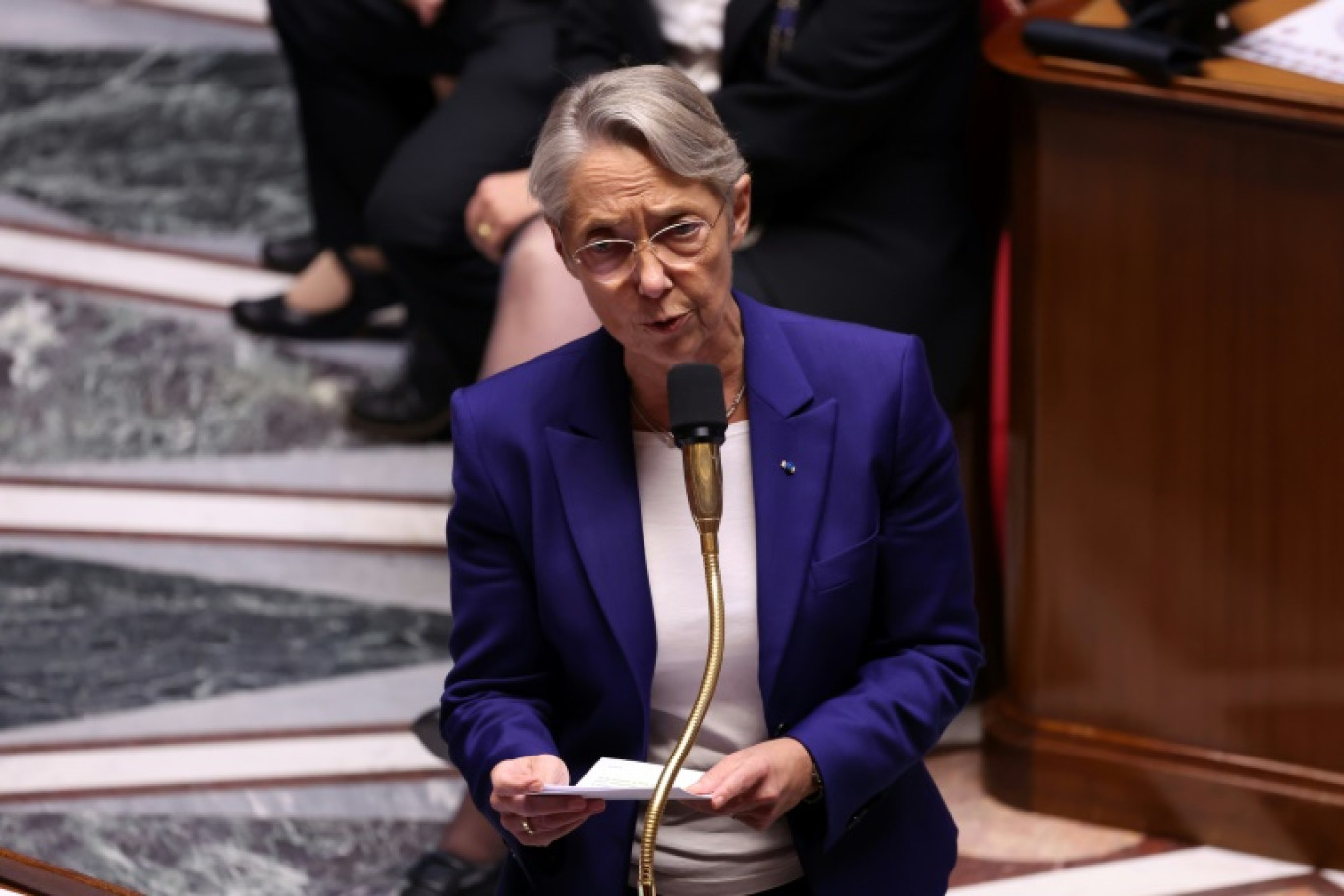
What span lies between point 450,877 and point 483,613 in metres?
1.08

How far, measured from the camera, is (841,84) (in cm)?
306

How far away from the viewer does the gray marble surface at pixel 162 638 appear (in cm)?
364

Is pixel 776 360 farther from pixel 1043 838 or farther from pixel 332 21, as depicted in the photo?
pixel 332 21

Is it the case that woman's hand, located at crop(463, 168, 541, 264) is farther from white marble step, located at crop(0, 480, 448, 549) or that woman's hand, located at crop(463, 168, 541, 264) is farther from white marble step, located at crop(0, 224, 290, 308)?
white marble step, located at crop(0, 224, 290, 308)

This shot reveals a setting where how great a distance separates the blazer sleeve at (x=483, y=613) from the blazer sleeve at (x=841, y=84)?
107 centimetres

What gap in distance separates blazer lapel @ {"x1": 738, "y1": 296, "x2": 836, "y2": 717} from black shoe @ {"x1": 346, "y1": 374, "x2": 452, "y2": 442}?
2164mm

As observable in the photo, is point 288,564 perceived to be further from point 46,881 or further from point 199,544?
point 46,881

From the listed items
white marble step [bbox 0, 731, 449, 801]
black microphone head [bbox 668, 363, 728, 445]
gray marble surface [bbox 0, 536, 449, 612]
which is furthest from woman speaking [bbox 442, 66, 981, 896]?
gray marble surface [bbox 0, 536, 449, 612]

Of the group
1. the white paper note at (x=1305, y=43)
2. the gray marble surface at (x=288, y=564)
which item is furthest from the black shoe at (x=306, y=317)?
the white paper note at (x=1305, y=43)

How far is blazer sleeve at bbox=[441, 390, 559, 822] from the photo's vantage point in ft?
6.83

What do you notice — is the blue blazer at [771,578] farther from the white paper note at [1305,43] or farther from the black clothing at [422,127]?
the black clothing at [422,127]

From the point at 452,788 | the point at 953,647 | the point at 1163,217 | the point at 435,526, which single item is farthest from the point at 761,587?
the point at 435,526

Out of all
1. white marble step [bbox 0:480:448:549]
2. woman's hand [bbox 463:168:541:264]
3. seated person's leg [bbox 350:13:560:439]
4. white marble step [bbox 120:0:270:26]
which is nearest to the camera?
woman's hand [bbox 463:168:541:264]

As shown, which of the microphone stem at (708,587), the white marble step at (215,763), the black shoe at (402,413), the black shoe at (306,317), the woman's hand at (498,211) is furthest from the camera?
the black shoe at (306,317)
